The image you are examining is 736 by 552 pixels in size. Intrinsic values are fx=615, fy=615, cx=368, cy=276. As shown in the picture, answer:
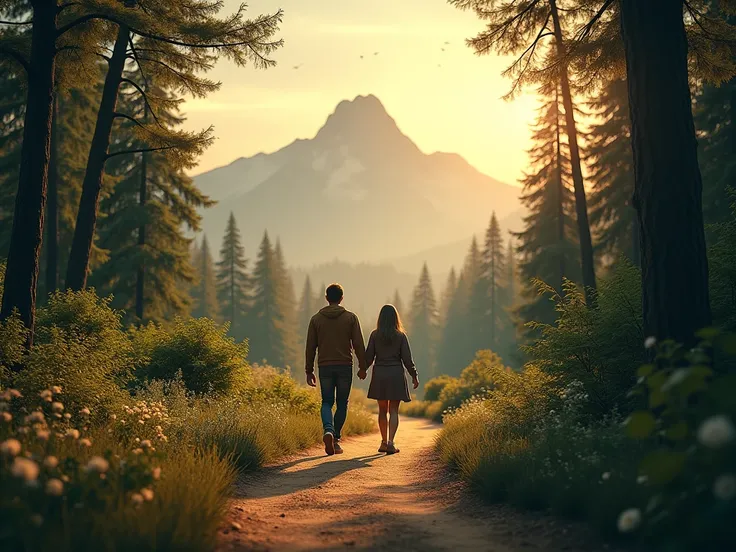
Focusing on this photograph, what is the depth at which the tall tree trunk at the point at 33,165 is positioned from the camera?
8.70 meters

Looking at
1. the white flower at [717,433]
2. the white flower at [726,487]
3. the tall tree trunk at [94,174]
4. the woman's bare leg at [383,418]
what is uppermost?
the tall tree trunk at [94,174]

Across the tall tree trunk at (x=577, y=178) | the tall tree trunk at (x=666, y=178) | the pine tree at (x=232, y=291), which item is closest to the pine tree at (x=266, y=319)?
the pine tree at (x=232, y=291)

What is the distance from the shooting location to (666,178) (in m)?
6.10

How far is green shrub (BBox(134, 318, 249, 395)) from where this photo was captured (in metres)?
12.9

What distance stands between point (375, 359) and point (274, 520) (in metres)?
4.82

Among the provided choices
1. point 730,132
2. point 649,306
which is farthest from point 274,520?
point 730,132

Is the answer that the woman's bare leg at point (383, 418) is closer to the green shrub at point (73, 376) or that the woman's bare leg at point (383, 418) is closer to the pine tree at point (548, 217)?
Result: the green shrub at point (73, 376)

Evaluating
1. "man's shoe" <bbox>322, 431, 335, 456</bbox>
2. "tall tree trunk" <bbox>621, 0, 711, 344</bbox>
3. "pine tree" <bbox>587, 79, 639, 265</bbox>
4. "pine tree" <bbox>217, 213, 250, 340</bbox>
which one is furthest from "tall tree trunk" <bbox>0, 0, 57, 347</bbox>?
"pine tree" <bbox>217, 213, 250, 340</bbox>

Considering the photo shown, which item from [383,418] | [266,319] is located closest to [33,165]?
[383,418]

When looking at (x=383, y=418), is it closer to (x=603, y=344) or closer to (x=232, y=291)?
(x=603, y=344)

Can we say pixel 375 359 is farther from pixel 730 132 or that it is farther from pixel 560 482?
pixel 730 132

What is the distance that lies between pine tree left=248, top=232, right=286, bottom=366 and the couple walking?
56.8 m

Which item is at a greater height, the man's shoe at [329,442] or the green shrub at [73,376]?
the green shrub at [73,376]

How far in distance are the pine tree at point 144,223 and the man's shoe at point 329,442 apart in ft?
55.1
